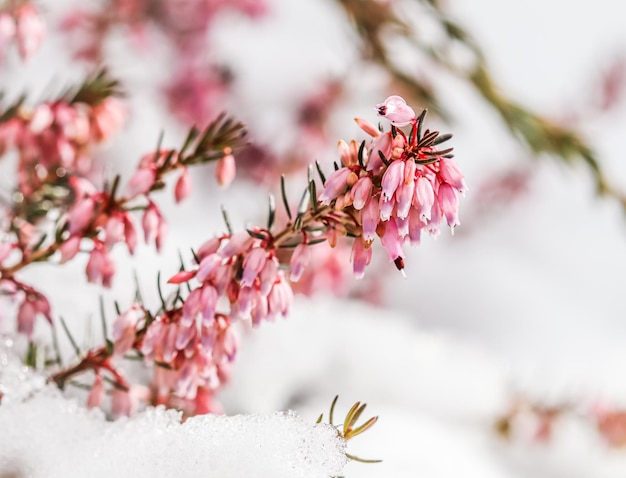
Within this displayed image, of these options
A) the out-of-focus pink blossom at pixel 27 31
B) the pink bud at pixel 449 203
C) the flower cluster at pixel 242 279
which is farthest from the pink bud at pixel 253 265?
the out-of-focus pink blossom at pixel 27 31

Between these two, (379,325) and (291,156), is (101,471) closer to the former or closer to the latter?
(379,325)

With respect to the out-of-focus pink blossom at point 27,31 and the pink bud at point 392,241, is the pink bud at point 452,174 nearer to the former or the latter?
the pink bud at point 392,241

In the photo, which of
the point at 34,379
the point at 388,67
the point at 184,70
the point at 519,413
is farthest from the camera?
the point at 184,70

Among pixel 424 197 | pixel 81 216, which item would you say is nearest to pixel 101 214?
pixel 81 216

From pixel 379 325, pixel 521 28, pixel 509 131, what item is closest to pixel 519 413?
pixel 379 325

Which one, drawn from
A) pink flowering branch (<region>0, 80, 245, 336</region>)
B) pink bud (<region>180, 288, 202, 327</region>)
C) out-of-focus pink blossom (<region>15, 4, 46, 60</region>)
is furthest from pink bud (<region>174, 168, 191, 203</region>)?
out-of-focus pink blossom (<region>15, 4, 46, 60</region>)

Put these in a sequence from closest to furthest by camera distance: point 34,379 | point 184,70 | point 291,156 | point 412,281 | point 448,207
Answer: point 448,207
point 34,379
point 291,156
point 184,70
point 412,281

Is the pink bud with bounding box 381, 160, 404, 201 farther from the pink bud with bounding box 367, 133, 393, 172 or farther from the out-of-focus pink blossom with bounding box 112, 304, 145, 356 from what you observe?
the out-of-focus pink blossom with bounding box 112, 304, 145, 356
